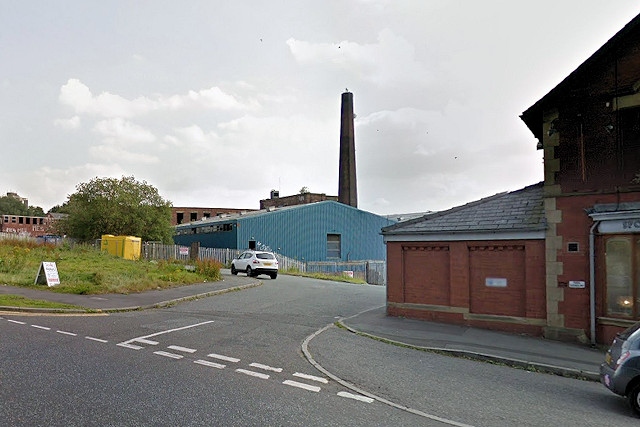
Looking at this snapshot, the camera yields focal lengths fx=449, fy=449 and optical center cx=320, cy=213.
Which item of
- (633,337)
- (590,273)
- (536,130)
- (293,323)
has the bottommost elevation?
(293,323)

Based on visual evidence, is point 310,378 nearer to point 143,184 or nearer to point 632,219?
point 632,219

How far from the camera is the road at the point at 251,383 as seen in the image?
17.9 feet

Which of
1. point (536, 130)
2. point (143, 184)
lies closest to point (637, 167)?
point (536, 130)

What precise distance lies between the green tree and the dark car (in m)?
43.5

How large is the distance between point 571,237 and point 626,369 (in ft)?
18.2

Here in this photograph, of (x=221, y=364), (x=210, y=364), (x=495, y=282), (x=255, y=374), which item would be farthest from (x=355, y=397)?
(x=495, y=282)

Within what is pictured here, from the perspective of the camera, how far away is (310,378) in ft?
24.0

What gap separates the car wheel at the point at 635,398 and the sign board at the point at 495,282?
19.6 feet

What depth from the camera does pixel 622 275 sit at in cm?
1074

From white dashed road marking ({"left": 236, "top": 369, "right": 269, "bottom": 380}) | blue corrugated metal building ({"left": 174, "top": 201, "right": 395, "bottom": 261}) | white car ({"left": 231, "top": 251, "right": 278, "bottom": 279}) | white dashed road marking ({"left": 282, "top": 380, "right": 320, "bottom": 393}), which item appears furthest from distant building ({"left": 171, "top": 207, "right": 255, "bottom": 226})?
white dashed road marking ({"left": 282, "top": 380, "right": 320, "bottom": 393})

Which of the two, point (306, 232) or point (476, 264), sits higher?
point (306, 232)

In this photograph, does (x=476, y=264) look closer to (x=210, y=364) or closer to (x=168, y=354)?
(x=210, y=364)

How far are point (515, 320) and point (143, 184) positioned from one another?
138 feet

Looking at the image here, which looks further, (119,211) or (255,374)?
(119,211)
